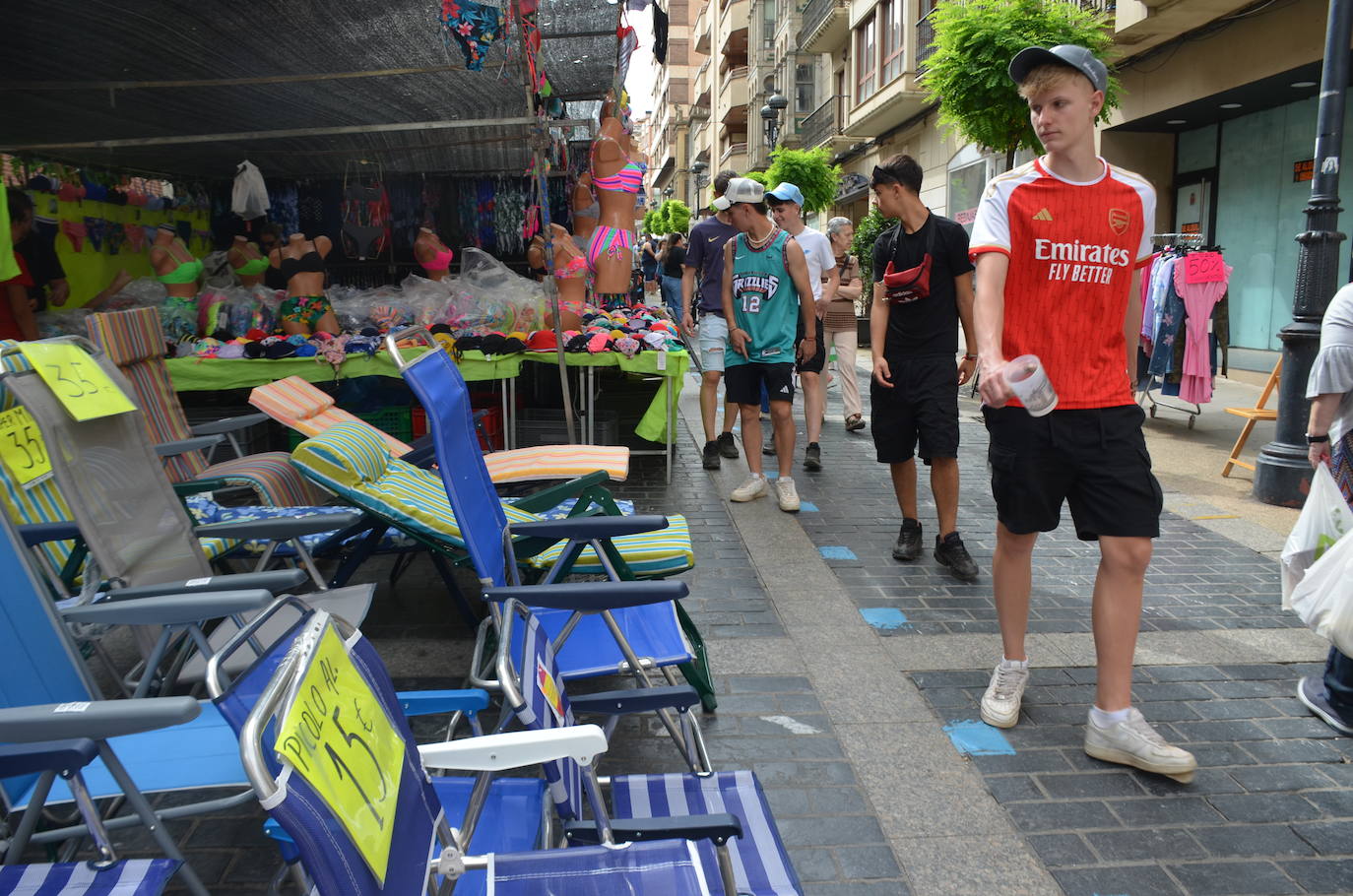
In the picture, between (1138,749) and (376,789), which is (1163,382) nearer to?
(1138,749)

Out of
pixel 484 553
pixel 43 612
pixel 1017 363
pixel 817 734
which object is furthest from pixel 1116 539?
pixel 43 612

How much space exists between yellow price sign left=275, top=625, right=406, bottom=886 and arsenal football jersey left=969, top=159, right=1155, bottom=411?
2164 mm

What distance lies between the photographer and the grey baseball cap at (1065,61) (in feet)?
8.85

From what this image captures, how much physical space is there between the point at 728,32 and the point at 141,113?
41707 mm

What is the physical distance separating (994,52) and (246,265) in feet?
25.3

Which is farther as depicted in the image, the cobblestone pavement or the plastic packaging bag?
the plastic packaging bag

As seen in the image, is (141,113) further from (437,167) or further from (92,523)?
(92,523)

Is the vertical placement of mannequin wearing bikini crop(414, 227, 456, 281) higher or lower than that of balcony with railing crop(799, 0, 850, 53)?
lower

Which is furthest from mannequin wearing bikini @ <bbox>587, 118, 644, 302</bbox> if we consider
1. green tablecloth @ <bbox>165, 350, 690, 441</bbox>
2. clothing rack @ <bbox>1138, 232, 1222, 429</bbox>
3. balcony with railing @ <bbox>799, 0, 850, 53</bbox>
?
balcony with railing @ <bbox>799, 0, 850, 53</bbox>

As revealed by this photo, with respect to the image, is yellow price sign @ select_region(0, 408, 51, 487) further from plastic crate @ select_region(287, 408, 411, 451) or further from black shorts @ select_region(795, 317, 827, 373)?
black shorts @ select_region(795, 317, 827, 373)

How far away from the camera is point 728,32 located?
45250mm

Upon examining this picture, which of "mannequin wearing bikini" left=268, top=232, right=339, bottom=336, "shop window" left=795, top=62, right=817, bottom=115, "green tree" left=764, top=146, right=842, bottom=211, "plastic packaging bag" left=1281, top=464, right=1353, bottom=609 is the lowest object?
"plastic packaging bag" left=1281, top=464, right=1353, bottom=609

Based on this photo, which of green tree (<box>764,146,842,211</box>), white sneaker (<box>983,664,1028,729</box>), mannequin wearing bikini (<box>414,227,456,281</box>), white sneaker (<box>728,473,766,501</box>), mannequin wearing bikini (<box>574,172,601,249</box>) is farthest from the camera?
green tree (<box>764,146,842,211</box>)

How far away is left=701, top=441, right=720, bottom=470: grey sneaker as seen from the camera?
7.07m
